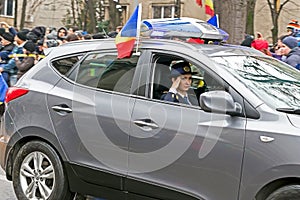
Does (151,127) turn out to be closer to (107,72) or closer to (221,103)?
(221,103)

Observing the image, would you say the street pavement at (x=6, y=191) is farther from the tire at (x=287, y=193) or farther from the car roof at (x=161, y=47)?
the tire at (x=287, y=193)

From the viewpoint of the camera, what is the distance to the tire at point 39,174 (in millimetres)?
5285

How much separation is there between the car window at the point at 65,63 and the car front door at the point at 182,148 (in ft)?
3.03

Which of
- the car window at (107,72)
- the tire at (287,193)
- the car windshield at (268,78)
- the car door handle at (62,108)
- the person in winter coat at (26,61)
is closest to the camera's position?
the tire at (287,193)

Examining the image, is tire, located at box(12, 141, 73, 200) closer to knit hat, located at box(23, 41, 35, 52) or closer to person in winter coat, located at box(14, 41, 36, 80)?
person in winter coat, located at box(14, 41, 36, 80)

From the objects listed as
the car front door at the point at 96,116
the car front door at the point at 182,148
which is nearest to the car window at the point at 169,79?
the car front door at the point at 182,148

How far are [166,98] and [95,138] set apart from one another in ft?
2.49

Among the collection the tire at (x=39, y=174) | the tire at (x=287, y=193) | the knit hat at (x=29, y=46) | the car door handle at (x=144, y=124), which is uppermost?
the knit hat at (x=29, y=46)

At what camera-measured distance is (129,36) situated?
5137mm

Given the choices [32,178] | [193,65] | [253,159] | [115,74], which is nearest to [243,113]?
[253,159]

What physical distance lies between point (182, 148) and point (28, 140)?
1.87m

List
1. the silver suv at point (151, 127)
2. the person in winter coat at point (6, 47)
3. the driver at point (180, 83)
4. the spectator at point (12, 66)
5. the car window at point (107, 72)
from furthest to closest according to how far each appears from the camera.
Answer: the person in winter coat at point (6, 47) → the spectator at point (12, 66) → the car window at point (107, 72) → the driver at point (180, 83) → the silver suv at point (151, 127)

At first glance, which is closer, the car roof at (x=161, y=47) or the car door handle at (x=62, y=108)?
the car roof at (x=161, y=47)

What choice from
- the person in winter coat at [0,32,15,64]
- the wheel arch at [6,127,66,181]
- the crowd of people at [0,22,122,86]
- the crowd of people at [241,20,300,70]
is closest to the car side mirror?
the wheel arch at [6,127,66,181]
